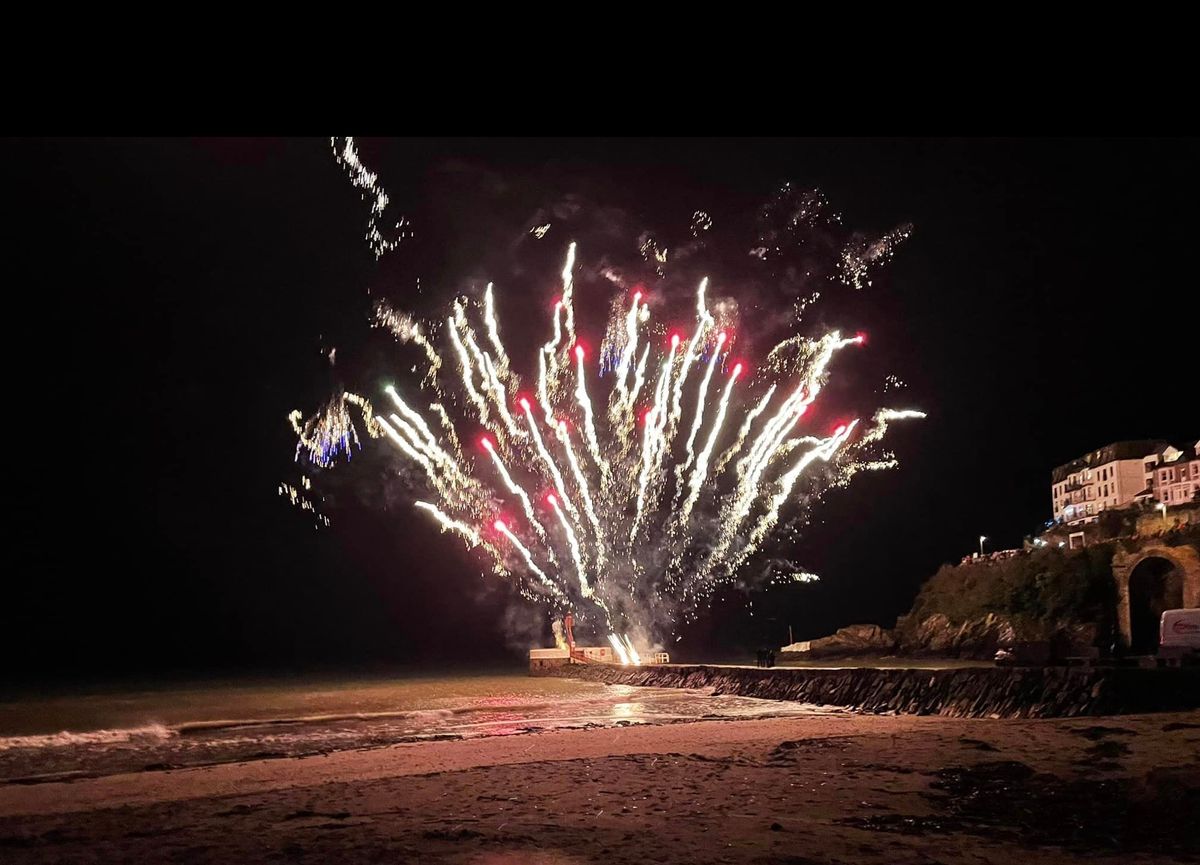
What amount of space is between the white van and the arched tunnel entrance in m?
19.8

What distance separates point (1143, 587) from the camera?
142 feet

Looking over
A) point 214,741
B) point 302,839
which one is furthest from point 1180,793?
point 214,741

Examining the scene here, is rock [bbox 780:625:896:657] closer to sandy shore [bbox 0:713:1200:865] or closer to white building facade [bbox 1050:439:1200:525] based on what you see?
white building facade [bbox 1050:439:1200:525]

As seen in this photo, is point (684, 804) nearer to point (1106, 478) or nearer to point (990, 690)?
point (990, 690)

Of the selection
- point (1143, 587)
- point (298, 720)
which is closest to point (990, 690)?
point (298, 720)

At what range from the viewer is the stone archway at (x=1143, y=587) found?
136 ft

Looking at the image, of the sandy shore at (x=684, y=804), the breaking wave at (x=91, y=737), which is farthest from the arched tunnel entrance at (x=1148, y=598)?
the breaking wave at (x=91, y=737)

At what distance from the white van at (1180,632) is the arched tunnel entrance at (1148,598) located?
19.8m

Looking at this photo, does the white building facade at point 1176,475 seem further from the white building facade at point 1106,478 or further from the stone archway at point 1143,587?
the stone archway at point 1143,587

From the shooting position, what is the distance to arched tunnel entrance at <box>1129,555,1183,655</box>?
4212cm

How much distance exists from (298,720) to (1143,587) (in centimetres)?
3670

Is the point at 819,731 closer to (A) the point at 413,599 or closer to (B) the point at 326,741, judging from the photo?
(B) the point at 326,741

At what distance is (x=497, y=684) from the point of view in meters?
46.2

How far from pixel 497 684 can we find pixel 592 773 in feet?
107
